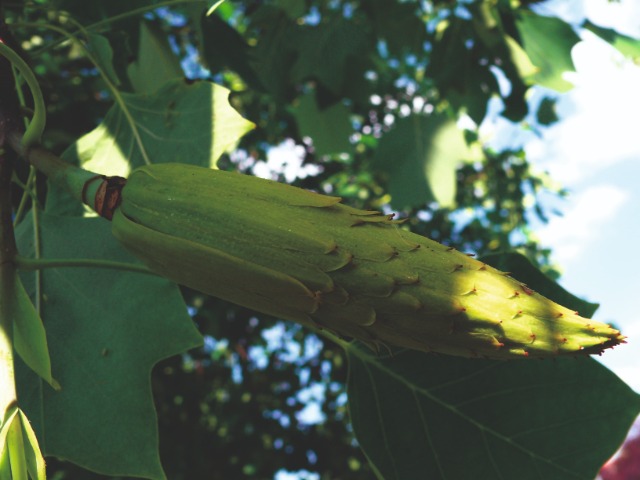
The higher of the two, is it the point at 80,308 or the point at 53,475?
the point at 80,308

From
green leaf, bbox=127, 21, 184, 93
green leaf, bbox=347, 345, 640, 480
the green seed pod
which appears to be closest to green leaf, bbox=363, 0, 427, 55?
green leaf, bbox=127, 21, 184, 93

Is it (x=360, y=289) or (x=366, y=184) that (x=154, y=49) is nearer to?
(x=360, y=289)

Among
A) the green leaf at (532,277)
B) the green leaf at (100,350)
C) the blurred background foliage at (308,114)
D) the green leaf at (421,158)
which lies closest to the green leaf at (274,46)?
the blurred background foliage at (308,114)

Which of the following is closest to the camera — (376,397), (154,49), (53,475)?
(376,397)

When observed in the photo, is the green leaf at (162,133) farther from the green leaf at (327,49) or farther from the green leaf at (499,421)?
the green leaf at (327,49)

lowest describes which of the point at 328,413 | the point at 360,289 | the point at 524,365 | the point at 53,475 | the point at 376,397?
the point at 328,413

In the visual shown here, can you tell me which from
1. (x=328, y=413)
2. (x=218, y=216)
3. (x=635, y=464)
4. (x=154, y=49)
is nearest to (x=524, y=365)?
(x=218, y=216)

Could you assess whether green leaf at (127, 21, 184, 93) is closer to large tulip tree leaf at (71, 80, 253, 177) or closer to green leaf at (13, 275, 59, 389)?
large tulip tree leaf at (71, 80, 253, 177)
